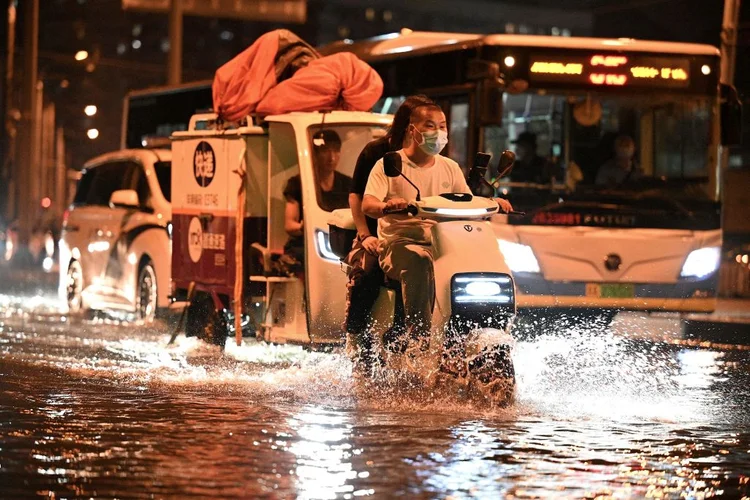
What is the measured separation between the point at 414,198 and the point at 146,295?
7805 mm

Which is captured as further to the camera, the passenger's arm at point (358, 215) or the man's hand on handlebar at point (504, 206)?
the passenger's arm at point (358, 215)

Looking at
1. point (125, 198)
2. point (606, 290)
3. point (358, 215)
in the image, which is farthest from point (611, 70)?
point (358, 215)

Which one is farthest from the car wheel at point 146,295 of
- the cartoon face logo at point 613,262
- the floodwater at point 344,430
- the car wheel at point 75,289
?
the cartoon face logo at point 613,262

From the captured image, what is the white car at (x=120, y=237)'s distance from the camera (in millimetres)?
16844

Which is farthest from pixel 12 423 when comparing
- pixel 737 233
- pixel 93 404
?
pixel 737 233

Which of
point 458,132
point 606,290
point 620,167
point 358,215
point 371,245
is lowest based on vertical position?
point 606,290

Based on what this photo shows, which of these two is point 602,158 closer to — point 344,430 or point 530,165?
point 530,165

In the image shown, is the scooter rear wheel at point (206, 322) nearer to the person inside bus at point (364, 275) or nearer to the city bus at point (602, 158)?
the city bus at point (602, 158)

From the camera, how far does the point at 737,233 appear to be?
100 feet

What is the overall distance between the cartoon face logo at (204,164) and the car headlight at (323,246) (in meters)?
1.60

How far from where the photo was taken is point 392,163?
9.20m

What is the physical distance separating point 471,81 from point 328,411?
687 cm

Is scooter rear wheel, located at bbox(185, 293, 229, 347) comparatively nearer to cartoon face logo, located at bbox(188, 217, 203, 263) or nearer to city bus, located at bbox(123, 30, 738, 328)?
cartoon face logo, located at bbox(188, 217, 203, 263)

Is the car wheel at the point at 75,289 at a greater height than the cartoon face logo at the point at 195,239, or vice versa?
the cartoon face logo at the point at 195,239
